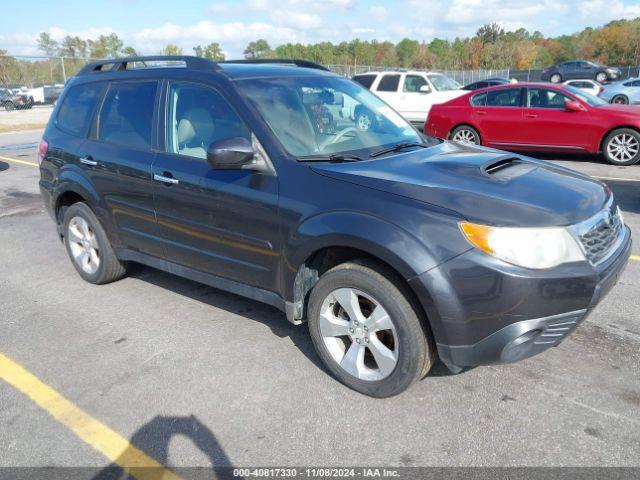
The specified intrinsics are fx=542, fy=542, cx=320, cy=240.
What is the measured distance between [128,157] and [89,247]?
1.19 meters

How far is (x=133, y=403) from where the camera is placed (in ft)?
10.3

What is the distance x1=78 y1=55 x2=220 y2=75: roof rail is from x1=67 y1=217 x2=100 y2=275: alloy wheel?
1.34 m

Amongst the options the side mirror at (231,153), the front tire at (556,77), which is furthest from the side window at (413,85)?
the front tire at (556,77)

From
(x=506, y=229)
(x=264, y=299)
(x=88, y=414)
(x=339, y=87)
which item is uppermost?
(x=339, y=87)

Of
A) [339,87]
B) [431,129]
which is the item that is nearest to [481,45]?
[431,129]

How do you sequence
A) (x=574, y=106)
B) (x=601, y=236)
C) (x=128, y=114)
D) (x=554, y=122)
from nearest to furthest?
(x=601, y=236)
(x=128, y=114)
(x=574, y=106)
(x=554, y=122)

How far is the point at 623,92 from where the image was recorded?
22.5 m

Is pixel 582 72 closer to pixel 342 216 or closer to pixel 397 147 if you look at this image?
pixel 397 147

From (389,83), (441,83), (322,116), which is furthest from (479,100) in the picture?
(322,116)

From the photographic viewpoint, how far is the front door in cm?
335

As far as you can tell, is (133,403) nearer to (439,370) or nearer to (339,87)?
(439,370)

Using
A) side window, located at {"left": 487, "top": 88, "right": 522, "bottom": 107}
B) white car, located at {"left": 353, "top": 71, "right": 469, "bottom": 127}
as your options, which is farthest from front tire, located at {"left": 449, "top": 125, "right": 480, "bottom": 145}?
white car, located at {"left": 353, "top": 71, "right": 469, "bottom": 127}

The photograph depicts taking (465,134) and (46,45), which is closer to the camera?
(465,134)

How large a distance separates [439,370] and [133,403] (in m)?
1.84
